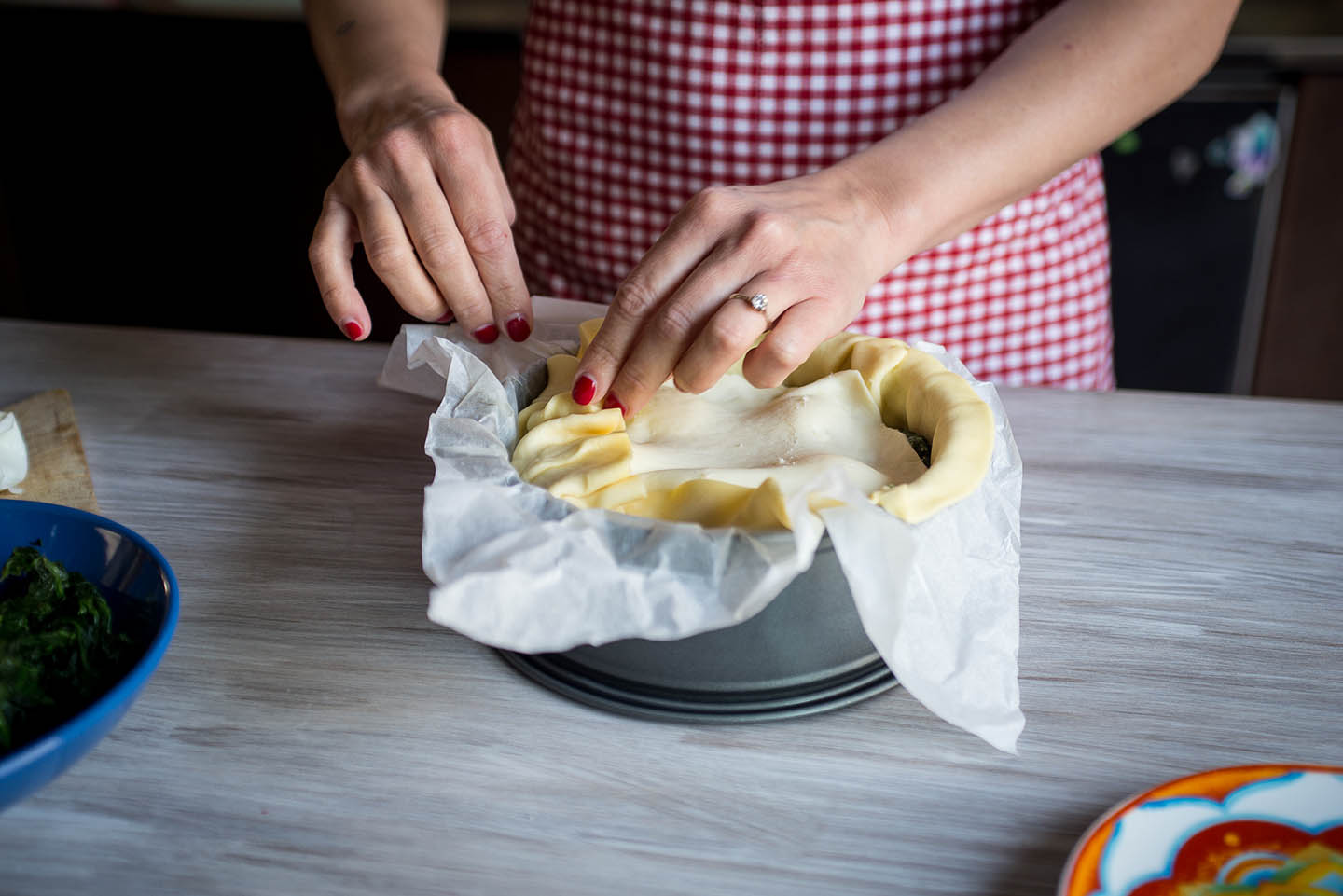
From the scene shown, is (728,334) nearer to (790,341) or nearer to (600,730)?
(790,341)

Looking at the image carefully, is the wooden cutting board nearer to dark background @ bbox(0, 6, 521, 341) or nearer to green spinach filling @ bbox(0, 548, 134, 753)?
green spinach filling @ bbox(0, 548, 134, 753)

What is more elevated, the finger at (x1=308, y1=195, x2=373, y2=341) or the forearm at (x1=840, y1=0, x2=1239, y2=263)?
the forearm at (x1=840, y1=0, x2=1239, y2=263)

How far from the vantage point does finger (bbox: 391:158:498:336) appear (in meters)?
0.76

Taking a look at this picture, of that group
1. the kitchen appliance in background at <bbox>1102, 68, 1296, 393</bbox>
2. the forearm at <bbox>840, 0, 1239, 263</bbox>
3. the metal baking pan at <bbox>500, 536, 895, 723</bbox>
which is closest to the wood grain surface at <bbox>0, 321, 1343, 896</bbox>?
the metal baking pan at <bbox>500, 536, 895, 723</bbox>

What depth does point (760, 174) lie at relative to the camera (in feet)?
3.44

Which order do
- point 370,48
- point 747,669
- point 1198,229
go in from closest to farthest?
1. point 747,669
2. point 370,48
3. point 1198,229

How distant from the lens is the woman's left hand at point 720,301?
0.65 m

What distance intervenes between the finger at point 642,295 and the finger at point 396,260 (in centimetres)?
17

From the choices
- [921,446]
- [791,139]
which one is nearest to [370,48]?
[791,139]

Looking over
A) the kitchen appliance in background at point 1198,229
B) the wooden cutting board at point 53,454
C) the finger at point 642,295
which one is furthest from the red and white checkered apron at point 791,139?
the kitchen appliance in background at point 1198,229

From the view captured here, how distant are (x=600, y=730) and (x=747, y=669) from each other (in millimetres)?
85

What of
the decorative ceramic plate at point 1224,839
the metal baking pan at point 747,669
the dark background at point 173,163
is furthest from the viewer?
the dark background at point 173,163

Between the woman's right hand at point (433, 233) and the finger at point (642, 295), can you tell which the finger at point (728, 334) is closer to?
the finger at point (642, 295)

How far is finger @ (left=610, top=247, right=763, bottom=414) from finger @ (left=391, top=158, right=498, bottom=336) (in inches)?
6.2
